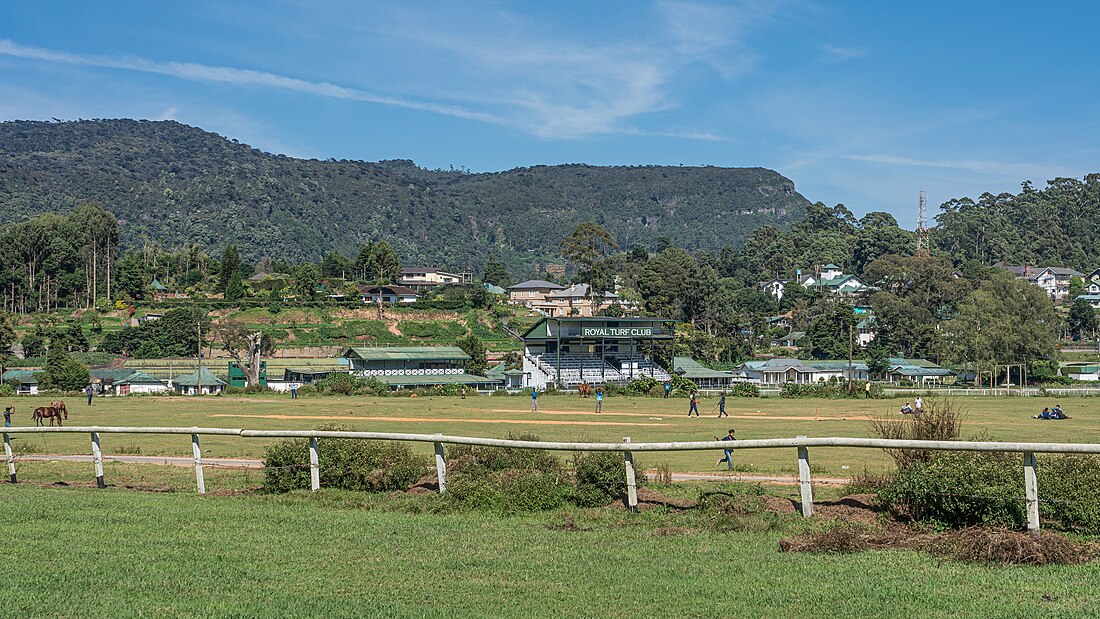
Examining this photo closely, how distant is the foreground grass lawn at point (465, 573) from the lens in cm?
786

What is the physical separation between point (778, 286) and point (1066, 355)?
2697 inches

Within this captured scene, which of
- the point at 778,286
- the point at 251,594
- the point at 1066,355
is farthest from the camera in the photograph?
the point at 778,286

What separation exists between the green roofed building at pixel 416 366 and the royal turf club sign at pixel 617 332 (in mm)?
9629

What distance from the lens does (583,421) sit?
4450 centimetres

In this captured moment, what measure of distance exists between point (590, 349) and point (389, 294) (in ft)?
193

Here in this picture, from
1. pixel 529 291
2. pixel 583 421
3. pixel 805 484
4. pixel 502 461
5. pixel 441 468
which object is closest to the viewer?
pixel 805 484

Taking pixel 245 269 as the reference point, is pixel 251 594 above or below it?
below

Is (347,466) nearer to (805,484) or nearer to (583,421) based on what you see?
(805,484)

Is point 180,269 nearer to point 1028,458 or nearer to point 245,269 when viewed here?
point 245,269

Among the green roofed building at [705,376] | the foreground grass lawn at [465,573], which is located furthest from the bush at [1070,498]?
the green roofed building at [705,376]

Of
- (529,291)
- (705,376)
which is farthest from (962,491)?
(529,291)

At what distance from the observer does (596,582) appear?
28.9 feet

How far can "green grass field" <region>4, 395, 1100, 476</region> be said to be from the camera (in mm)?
23850

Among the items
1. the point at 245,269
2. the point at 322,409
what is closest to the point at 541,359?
the point at 322,409
